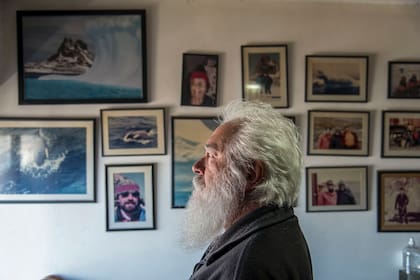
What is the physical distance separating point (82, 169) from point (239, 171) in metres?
1.25

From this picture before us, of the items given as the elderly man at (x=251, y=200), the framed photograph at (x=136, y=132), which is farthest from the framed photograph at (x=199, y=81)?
the elderly man at (x=251, y=200)

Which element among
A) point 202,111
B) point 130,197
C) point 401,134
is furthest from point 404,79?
point 130,197

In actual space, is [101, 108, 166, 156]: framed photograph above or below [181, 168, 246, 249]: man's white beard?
above

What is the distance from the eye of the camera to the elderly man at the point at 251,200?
87 cm

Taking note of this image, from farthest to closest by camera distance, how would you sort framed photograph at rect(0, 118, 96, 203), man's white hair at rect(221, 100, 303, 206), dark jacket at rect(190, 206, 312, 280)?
framed photograph at rect(0, 118, 96, 203) → man's white hair at rect(221, 100, 303, 206) → dark jacket at rect(190, 206, 312, 280)

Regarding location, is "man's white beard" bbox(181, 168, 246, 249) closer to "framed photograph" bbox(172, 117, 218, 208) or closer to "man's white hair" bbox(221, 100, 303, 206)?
"man's white hair" bbox(221, 100, 303, 206)

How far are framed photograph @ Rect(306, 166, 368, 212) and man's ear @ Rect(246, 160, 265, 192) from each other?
113cm

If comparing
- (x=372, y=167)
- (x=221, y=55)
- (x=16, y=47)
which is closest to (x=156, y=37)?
(x=221, y=55)

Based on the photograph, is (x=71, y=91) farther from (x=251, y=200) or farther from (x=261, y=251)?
(x=261, y=251)

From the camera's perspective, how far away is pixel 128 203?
203 centimetres

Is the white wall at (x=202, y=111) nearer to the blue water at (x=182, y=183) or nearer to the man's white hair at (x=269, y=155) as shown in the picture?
the blue water at (x=182, y=183)

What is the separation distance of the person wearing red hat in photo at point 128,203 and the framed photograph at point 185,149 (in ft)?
0.59

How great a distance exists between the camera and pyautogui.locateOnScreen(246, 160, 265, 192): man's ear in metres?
1.00

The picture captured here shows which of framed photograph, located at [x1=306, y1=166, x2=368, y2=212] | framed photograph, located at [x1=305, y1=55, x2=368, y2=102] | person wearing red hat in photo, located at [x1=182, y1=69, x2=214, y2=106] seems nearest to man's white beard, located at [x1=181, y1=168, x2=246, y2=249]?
person wearing red hat in photo, located at [x1=182, y1=69, x2=214, y2=106]
